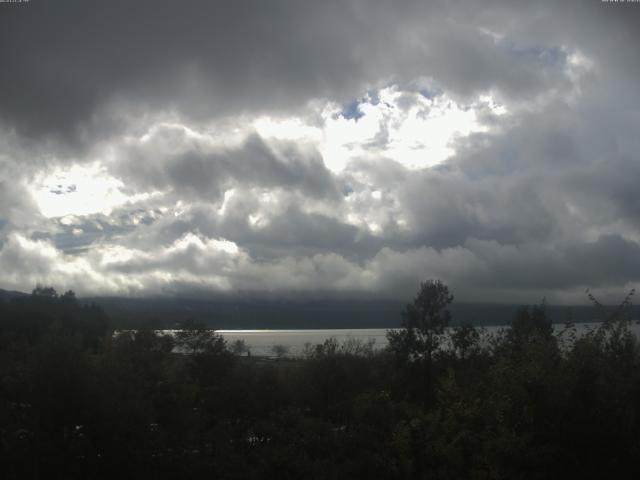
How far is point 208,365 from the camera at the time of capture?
56250 millimetres

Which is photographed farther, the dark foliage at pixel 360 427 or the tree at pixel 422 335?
the tree at pixel 422 335

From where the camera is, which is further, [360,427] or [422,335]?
[422,335]

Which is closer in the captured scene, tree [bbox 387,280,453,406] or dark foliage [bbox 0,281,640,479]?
dark foliage [bbox 0,281,640,479]

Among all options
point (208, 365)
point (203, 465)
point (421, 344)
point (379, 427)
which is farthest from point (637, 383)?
point (208, 365)

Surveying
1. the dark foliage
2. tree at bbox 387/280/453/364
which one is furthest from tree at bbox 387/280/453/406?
the dark foliage

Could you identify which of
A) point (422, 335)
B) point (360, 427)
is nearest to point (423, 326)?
point (422, 335)

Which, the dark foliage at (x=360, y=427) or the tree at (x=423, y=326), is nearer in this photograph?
the dark foliage at (x=360, y=427)

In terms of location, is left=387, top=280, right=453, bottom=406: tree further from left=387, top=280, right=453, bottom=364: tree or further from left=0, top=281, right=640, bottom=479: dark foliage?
left=0, top=281, right=640, bottom=479: dark foliage

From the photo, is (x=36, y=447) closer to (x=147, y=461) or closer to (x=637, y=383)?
(x=147, y=461)

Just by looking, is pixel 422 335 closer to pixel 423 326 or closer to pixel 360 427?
pixel 423 326

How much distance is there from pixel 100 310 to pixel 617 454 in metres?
84.4

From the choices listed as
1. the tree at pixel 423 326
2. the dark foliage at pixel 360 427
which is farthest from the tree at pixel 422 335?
the dark foliage at pixel 360 427

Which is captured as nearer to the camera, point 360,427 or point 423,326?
point 360,427

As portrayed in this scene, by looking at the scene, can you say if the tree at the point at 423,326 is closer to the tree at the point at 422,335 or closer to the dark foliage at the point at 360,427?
the tree at the point at 422,335
